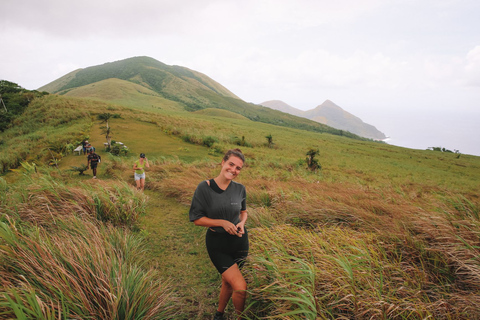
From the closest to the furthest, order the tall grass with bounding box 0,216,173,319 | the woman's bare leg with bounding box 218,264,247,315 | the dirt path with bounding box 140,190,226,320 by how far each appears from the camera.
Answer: the tall grass with bounding box 0,216,173,319 → the woman's bare leg with bounding box 218,264,247,315 → the dirt path with bounding box 140,190,226,320

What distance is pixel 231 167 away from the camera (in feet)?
7.93

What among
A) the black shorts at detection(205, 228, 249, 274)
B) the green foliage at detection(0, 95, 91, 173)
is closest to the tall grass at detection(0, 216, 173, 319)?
the black shorts at detection(205, 228, 249, 274)

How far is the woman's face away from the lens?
2400 millimetres

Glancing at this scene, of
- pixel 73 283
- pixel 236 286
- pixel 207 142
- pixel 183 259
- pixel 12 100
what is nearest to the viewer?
pixel 73 283

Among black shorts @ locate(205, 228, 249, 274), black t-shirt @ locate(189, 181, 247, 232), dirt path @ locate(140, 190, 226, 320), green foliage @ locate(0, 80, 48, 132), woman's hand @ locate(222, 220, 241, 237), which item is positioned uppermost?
green foliage @ locate(0, 80, 48, 132)

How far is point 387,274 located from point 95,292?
124 inches

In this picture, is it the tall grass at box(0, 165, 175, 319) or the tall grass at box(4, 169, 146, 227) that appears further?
the tall grass at box(4, 169, 146, 227)

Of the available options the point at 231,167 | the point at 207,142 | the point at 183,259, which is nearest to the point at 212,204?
the point at 231,167

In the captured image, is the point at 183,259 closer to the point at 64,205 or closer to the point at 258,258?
the point at 258,258

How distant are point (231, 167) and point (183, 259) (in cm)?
254

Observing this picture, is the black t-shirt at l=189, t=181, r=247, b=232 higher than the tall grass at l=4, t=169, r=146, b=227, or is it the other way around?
the black t-shirt at l=189, t=181, r=247, b=232

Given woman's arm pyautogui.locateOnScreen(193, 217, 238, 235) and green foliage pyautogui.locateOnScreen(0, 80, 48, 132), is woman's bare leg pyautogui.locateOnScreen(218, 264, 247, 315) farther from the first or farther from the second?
green foliage pyautogui.locateOnScreen(0, 80, 48, 132)

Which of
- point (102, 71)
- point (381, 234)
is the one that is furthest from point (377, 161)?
point (102, 71)

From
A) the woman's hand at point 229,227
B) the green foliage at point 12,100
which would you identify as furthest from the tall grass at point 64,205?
the green foliage at point 12,100
